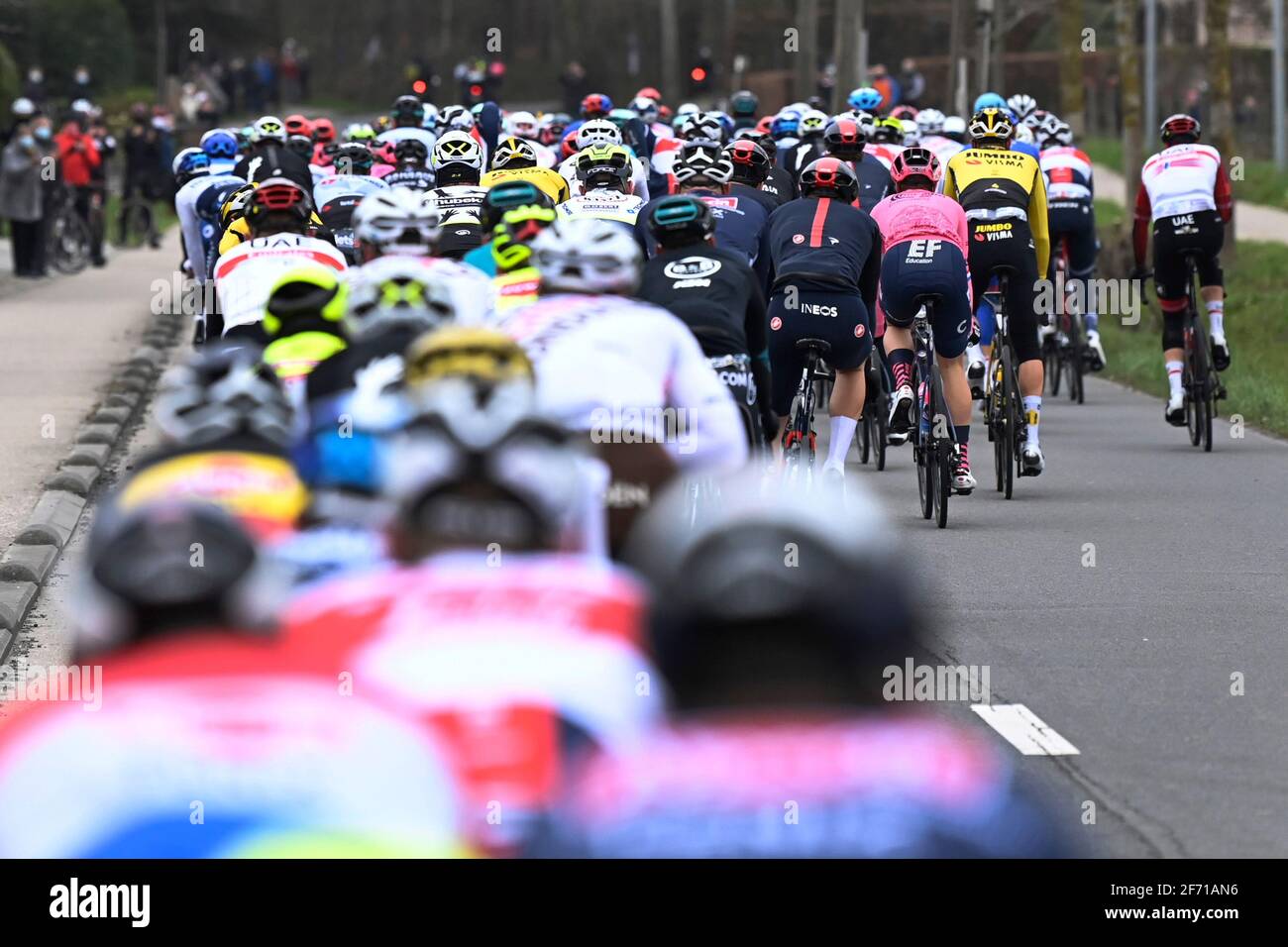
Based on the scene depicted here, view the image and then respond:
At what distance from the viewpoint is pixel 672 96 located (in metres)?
69.4

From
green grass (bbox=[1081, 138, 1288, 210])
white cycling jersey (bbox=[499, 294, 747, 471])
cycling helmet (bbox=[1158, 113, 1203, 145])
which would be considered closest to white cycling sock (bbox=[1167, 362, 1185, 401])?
cycling helmet (bbox=[1158, 113, 1203, 145])

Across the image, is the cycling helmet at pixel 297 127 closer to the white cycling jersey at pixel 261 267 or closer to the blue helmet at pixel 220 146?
the blue helmet at pixel 220 146

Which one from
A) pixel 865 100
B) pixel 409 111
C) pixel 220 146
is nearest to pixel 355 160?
pixel 220 146

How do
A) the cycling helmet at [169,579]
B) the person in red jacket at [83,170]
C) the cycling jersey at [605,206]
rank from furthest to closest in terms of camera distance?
the person in red jacket at [83,170], the cycling jersey at [605,206], the cycling helmet at [169,579]

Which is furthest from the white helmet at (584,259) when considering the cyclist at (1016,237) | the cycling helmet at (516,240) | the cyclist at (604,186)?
the cyclist at (1016,237)

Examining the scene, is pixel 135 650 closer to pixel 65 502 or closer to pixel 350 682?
pixel 350 682

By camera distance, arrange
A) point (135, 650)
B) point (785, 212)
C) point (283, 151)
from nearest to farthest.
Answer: point (135, 650) → point (785, 212) → point (283, 151)

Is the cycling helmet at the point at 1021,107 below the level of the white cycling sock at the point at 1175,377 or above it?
above

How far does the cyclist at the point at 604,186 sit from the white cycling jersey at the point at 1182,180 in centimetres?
347

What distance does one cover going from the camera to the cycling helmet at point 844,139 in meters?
16.5

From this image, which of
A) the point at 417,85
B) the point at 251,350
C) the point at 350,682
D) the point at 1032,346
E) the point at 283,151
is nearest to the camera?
the point at 350,682

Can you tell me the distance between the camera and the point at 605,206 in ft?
51.1

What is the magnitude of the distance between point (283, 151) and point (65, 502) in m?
4.90
